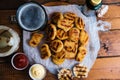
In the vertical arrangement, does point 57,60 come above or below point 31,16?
below

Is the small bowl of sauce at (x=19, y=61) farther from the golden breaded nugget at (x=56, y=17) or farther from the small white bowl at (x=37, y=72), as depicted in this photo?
the golden breaded nugget at (x=56, y=17)

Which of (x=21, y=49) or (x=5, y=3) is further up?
(x=5, y=3)

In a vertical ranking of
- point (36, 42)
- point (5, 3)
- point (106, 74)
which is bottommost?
point (106, 74)

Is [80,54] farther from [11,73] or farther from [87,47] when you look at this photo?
[11,73]

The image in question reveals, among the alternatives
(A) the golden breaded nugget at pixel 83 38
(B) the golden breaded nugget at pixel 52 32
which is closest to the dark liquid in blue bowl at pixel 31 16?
(B) the golden breaded nugget at pixel 52 32

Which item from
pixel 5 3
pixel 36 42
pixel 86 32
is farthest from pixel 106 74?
pixel 5 3

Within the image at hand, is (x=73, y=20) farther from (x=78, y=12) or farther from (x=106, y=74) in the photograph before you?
(x=106, y=74)

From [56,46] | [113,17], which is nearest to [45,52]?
[56,46]
